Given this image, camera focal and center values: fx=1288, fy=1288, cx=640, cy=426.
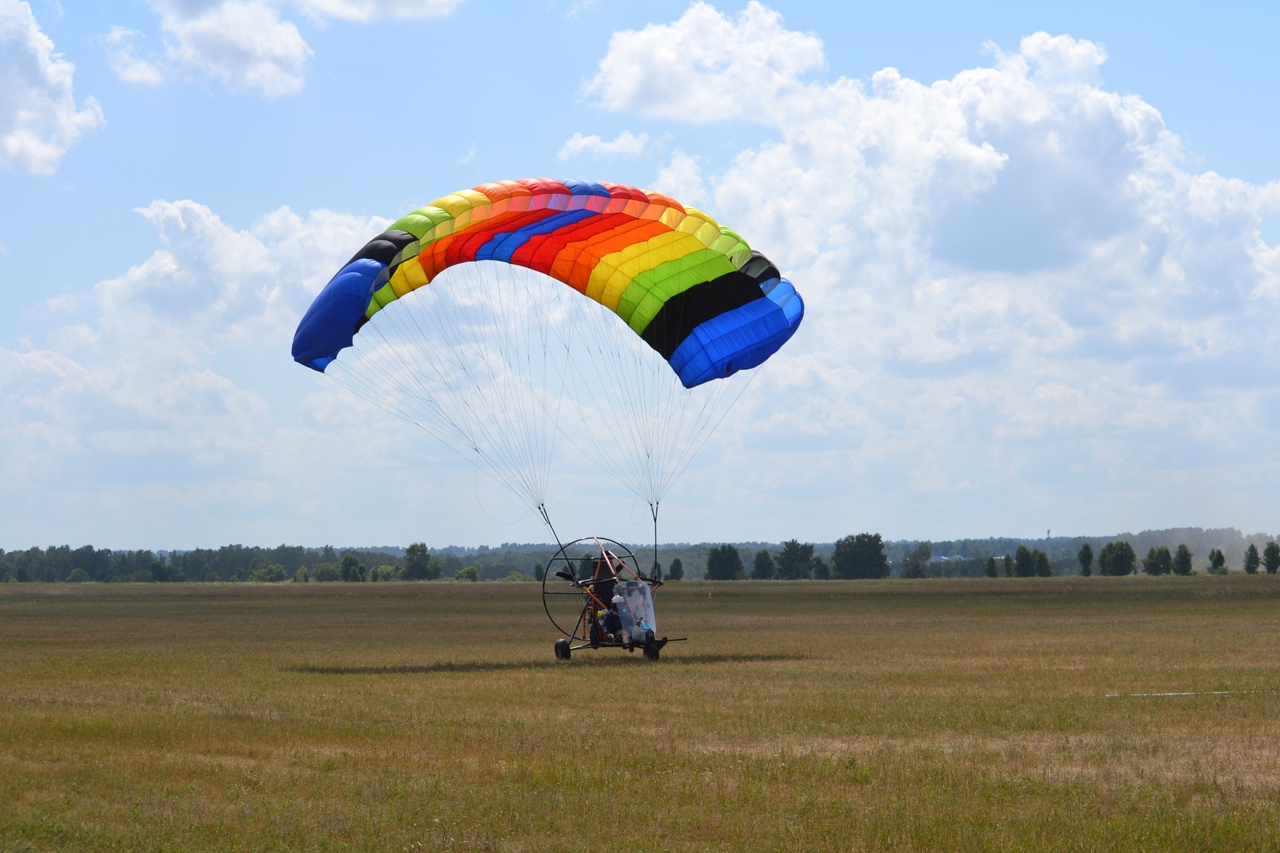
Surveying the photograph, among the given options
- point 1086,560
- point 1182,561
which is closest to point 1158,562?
point 1182,561

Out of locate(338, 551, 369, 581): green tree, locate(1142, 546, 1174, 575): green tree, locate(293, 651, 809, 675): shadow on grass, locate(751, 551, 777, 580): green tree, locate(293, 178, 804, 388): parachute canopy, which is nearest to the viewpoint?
locate(293, 178, 804, 388): parachute canopy

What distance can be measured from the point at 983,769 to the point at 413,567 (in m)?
164

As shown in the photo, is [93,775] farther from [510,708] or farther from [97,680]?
[97,680]

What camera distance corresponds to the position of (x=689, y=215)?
24.3 meters

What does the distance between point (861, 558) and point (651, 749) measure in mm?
152326

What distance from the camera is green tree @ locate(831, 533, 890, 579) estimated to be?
16262cm

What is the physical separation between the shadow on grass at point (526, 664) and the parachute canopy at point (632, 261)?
18.3 ft

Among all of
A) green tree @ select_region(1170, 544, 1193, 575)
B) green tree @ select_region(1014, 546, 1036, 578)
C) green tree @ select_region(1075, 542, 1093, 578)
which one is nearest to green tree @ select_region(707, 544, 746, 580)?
green tree @ select_region(1014, 546, 1036, 578)

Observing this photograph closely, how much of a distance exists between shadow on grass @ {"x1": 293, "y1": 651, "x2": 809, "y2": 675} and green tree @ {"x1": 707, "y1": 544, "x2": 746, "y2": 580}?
13292cm

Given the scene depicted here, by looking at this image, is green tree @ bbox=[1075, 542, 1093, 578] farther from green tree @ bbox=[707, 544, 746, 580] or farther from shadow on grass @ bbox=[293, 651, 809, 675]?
shadow on grass @ bbox=[293, 651, 809, 675]

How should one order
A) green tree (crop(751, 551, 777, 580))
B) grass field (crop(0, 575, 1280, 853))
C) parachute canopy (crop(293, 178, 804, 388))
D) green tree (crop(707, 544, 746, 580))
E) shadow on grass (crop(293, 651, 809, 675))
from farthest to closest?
green tree (crop(751, 551, 777, 580)) < green tree (crop(707, 544, 746, 580)) < shadow on grass (crop(293, 651, 809, 675)) < parachute canopy (crop(293, 178, 804, 388)) < grass field (crop(0, 575, 1280, 853))

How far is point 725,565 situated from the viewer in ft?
527

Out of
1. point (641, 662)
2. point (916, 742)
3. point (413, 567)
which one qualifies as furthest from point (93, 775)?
point (413, 567)

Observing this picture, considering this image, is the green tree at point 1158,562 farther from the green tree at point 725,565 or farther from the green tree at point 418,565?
the green tree at point 418,565
